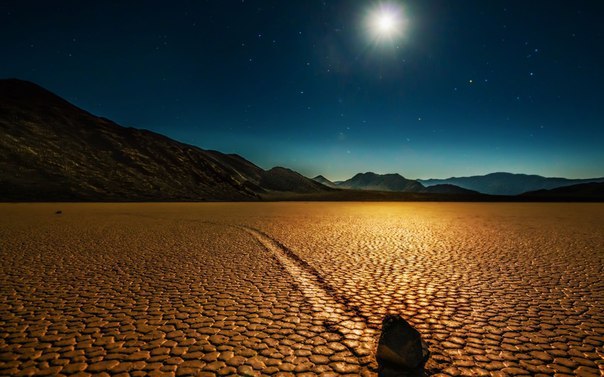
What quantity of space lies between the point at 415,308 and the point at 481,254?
18.7 feet

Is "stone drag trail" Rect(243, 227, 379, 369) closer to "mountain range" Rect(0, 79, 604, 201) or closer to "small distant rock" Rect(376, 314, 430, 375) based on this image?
"small distant rock" Rect(376, 314, 430, 375)

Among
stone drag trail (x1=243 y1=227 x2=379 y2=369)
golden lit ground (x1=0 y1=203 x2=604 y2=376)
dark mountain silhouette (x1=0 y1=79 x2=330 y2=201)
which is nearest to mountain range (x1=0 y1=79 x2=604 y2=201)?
dark mountain silhouette (x1=0 y1=79 x2=330 y2=201)

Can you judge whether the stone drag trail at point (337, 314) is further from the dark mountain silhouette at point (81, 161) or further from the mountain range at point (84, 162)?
the dark mountain silhouette at point (81, 161)

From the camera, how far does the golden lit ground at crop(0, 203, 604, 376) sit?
10.9 feet

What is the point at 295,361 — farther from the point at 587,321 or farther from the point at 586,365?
the point at 587,321

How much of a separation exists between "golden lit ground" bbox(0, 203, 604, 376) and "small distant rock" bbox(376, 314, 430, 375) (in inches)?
8.8

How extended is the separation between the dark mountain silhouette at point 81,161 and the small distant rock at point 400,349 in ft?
180

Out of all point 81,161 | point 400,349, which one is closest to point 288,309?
point 400,349

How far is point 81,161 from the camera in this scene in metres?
62.6

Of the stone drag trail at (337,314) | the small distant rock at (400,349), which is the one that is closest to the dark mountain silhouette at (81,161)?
the stone drag trail at (337,314)

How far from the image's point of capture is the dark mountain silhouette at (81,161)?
166 ft

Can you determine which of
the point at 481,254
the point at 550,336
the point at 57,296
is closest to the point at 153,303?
the point at 57,296

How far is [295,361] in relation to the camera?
3.29m

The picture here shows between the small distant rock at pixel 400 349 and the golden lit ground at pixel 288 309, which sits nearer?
the small distant rock at pixel 400 349
